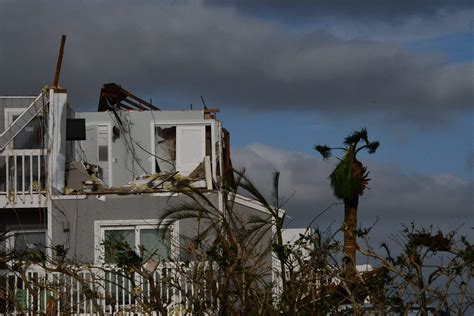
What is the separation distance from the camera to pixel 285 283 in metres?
14.4

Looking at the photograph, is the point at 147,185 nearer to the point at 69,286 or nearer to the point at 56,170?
the point at 56,170

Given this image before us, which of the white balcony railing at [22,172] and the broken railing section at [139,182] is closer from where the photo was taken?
the white balcony railing at [22,172]

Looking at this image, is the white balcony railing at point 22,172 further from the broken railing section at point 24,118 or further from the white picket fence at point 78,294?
the white picket fence at point 78,294

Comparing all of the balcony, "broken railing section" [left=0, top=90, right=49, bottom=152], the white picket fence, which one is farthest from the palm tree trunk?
"broken railing section" [left=0, top=90, right=49, bottom=152]

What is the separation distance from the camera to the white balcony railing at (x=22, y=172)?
22438 millimetres

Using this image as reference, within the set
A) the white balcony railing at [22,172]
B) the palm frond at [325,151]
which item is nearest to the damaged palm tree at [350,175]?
the palm frond at [325,151]

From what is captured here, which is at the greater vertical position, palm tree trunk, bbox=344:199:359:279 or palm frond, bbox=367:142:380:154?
palm frond, bbox=367:142:380:154

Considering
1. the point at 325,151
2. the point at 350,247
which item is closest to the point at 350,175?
the point at 325,151

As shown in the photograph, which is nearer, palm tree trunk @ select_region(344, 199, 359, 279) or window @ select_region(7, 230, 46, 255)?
palm tree trunk @ select_region(344, 199, 359, 279)

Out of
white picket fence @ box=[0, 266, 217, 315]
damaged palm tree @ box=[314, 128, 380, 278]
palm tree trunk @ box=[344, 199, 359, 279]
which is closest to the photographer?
palm tree trunk @ box=[344, 199, 359, 279]

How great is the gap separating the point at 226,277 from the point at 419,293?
2517 mm

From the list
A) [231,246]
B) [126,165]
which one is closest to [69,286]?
[231,246]

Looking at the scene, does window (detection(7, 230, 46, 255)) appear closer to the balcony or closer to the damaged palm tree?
the balcony

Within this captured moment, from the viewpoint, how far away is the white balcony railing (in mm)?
22438
